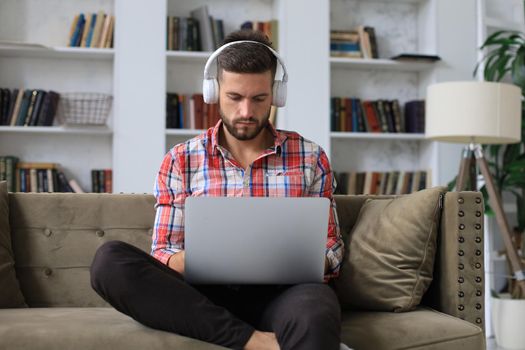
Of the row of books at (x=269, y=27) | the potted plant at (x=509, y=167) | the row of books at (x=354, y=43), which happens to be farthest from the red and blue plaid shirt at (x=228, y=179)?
the row of books at (x=354, y=43)

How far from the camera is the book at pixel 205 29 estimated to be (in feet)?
13.6

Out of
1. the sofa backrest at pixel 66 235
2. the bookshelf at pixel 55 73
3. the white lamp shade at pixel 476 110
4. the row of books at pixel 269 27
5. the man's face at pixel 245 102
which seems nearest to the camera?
the man's face at pixel 245 102

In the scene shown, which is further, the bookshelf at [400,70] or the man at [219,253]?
the bookshelf at [400,70]

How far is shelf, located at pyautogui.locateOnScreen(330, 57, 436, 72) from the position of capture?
4277 mm

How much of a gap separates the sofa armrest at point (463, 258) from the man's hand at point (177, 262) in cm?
71

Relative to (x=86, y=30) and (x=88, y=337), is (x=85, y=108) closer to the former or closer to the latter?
(x=86, y=30)

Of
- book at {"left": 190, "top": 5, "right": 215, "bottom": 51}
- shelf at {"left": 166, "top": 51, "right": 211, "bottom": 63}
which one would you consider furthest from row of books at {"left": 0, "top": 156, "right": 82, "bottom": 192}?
book at {"left": 190, "top": 5, "right": 215, "bottom": 51}

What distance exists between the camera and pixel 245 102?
79.1 inches

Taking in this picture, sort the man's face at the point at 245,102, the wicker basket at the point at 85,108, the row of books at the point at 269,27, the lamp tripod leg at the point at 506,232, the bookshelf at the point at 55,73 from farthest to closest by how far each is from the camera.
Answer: the row of books at the point at 269,27 < the bookshelf at the point at 55,73 < the wicker basket at the point at 85,108 < the lamp tripod leg at the point at 506,232 < the man's face at the point at 245,102

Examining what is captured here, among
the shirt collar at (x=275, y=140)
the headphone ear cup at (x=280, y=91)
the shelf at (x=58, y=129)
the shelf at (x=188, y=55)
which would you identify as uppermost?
the shelf at (x=188, y=55)

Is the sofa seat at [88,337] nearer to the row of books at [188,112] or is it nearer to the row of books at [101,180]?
the row of books at [101,180]

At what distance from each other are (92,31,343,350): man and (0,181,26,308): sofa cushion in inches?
17.1

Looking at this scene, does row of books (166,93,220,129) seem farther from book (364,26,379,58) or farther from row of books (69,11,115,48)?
book (364,26,379,58)

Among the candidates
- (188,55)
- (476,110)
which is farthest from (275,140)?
(188,55)
